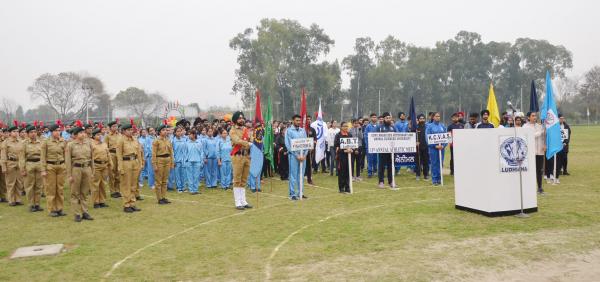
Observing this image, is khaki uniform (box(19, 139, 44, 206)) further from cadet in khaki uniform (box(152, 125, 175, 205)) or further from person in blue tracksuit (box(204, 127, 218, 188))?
person in blue tracksuit (box(204, 127, 218, 188))

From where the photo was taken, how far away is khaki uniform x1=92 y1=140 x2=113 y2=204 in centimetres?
1073

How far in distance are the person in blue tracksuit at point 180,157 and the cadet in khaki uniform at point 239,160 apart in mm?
3333

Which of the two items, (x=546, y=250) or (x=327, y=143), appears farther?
(x=327, y=143)

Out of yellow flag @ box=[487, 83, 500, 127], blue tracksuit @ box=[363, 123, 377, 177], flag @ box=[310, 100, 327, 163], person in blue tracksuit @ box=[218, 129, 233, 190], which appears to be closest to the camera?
yellow flag @ box=[487, 83, 500, 127]

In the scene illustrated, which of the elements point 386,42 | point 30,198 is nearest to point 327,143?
point 30,198

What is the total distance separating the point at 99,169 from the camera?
35.8 ft

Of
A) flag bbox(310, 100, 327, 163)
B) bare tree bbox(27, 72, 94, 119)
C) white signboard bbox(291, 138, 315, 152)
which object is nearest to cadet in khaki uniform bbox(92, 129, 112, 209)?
white signboard bbox(291, 138, 315, 152)

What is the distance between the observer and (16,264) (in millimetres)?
6336

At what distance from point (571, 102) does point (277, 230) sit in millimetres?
89518

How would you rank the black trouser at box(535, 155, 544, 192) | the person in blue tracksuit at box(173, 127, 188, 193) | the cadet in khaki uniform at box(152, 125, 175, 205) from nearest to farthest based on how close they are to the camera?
the black trouser at box(535, 155, 544, 192) < the cadet in khaki uniform at box(152, 125, 175, 205) < the person in blue tracksuit at box(173, 127, 188, 193)

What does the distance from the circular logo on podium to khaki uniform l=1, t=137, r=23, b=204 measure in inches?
450

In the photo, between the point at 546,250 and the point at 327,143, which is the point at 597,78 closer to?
the point at 327,143

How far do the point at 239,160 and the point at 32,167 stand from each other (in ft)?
17.2

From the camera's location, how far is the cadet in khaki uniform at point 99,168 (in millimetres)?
10719
